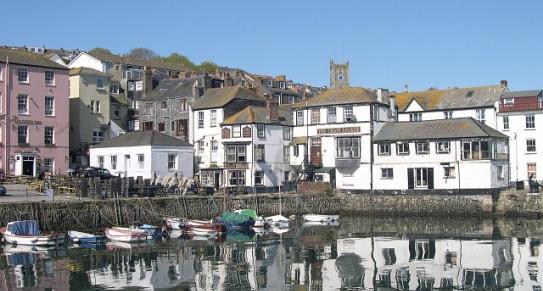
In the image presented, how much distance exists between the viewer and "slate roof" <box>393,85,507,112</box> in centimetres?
7569

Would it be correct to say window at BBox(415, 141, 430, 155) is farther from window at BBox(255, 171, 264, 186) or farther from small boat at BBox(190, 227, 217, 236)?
small boat at BBox(190, 227, 217, 236)

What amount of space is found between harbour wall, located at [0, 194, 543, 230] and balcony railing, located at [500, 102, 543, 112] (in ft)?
47.4

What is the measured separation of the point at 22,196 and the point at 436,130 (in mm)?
39222

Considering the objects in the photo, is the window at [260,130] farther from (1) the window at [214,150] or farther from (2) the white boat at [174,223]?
(2) the white boat at [174,223]

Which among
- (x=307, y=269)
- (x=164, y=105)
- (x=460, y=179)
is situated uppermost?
(x=164, y=105)

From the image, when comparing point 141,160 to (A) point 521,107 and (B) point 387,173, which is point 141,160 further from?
(A) point 521,107

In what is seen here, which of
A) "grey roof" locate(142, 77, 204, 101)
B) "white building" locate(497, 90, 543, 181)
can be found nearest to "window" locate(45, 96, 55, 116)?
"grey roof" locate(142, 77, 204, 101)

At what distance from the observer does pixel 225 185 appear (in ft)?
233

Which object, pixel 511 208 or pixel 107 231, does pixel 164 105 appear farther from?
pixel 511 208

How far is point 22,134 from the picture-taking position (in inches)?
2694

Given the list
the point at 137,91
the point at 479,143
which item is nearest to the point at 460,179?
the point at 479,143

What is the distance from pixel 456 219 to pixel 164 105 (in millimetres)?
38788

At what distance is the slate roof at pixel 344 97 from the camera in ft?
229

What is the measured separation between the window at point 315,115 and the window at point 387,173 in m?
9.05
